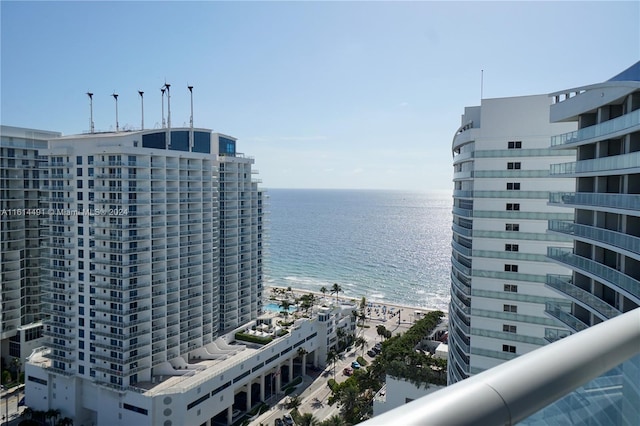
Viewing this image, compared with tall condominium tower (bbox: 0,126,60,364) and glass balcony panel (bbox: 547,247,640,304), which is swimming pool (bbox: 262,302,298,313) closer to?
tall condominium tower (bbox: 0,126,60,364)

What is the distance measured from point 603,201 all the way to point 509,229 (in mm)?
13260

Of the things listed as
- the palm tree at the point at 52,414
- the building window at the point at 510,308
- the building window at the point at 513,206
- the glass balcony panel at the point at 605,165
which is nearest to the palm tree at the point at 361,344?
the building window at the point at 510,308

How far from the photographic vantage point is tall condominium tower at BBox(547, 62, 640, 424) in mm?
15531

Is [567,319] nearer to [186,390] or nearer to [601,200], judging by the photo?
[601,200]

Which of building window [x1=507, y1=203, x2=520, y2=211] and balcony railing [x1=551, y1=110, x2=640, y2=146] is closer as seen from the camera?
balcony railing [x1=551, y1=110, x2=640, y2=146]

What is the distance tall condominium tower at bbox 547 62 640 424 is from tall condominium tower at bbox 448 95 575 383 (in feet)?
22.7

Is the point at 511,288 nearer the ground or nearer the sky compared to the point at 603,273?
nearer the ground

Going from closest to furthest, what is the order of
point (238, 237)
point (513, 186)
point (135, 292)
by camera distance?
point (513, 186) → point (135, 292) → point (238, 237)

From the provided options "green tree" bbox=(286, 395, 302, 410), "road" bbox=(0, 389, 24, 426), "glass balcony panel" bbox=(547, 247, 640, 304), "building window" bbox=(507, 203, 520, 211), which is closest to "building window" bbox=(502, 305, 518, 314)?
"building window" bbox=(507, 203, 520, 211)

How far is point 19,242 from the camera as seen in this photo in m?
50.1

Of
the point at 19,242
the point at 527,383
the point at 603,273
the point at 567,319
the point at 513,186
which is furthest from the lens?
the point at 19,242

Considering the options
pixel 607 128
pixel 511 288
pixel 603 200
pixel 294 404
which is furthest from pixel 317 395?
pixel 607 128

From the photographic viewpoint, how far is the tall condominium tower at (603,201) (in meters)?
15.5

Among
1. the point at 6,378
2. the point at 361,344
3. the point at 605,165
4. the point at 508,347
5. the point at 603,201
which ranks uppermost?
the point at 605,165
